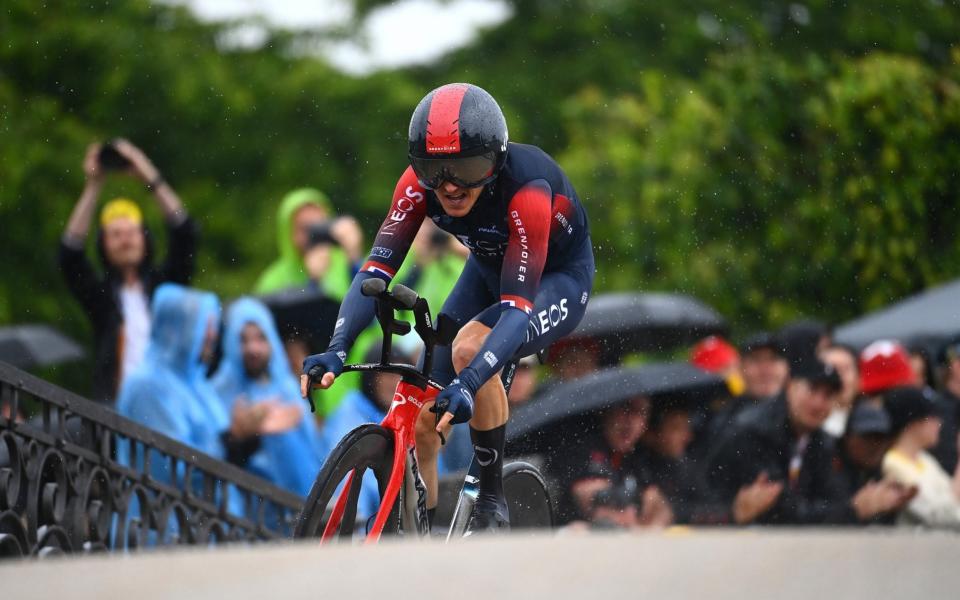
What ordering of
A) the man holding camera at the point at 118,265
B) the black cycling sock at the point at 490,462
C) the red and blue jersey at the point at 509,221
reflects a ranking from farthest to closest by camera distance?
1. the man holding camera at the point at 118,265
2. the black cycling sock at the point at 490,462
3. the red and blue jersey at the point at 509,221

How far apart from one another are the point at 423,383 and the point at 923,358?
6.23 meters

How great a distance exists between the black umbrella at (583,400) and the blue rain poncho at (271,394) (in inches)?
49.6

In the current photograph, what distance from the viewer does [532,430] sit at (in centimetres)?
972

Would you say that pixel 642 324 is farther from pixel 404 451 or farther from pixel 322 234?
pixel 404 451

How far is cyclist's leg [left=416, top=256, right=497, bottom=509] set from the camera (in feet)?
22.7

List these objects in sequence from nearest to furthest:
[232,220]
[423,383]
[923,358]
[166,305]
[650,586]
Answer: [650,586] < [423,383] < [166,305] < [923,358] < [232,220]

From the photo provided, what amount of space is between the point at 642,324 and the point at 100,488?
600 centimetres

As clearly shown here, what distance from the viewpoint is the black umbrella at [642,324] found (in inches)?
473

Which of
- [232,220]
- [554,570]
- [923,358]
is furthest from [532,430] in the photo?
[232,220]

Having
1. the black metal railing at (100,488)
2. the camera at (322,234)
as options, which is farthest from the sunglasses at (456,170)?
the camera at (322,234)

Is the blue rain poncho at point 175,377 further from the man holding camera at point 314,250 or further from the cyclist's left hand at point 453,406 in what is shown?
the cyclist's left hand at point 453,406

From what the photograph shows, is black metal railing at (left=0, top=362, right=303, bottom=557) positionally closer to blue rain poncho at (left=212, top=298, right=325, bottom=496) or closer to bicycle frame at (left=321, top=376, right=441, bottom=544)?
blue rain poncho at (left=212, top=298, right=325, bottom=496)

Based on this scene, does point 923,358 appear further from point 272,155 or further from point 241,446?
point 272,155

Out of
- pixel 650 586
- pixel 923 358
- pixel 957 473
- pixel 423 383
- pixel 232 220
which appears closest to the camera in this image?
pixel 650 586
